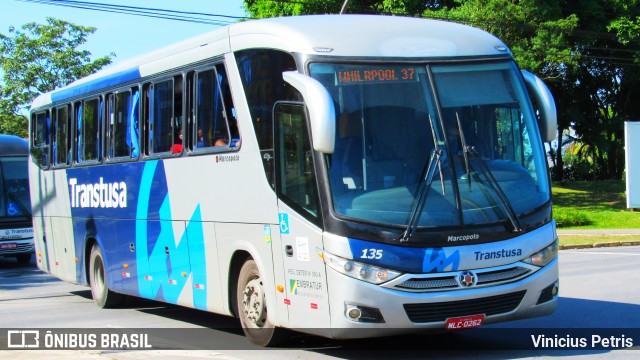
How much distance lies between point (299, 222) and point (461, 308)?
1736mm

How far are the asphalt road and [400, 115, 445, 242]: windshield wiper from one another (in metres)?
1.64

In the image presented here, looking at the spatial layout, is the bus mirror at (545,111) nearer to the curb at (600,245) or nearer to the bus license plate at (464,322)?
the bus license plate at (464,322)

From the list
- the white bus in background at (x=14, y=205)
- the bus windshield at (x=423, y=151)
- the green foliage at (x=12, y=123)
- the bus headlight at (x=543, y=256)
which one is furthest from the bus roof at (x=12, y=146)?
the green foliage at (x=12, y=123)

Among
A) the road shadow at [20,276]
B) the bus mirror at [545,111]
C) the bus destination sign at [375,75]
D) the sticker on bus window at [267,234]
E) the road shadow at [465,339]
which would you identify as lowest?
the road shadow at [20,276]

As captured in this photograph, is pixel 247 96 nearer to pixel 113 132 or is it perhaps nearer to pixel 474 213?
pixel 474 213

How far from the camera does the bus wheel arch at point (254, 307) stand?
9188 mm

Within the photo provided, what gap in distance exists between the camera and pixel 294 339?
31.3 feet

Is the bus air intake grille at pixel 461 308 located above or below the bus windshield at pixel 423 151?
below

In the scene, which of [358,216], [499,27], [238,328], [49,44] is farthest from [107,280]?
[49,44]

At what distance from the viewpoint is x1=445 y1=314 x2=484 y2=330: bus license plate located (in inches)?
313

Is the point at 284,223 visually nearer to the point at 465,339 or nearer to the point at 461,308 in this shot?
the point at 461,308

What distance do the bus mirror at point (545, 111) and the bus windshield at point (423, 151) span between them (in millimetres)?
A: 516

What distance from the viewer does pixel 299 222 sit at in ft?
27.5

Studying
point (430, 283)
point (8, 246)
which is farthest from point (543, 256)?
point (8, 246)
